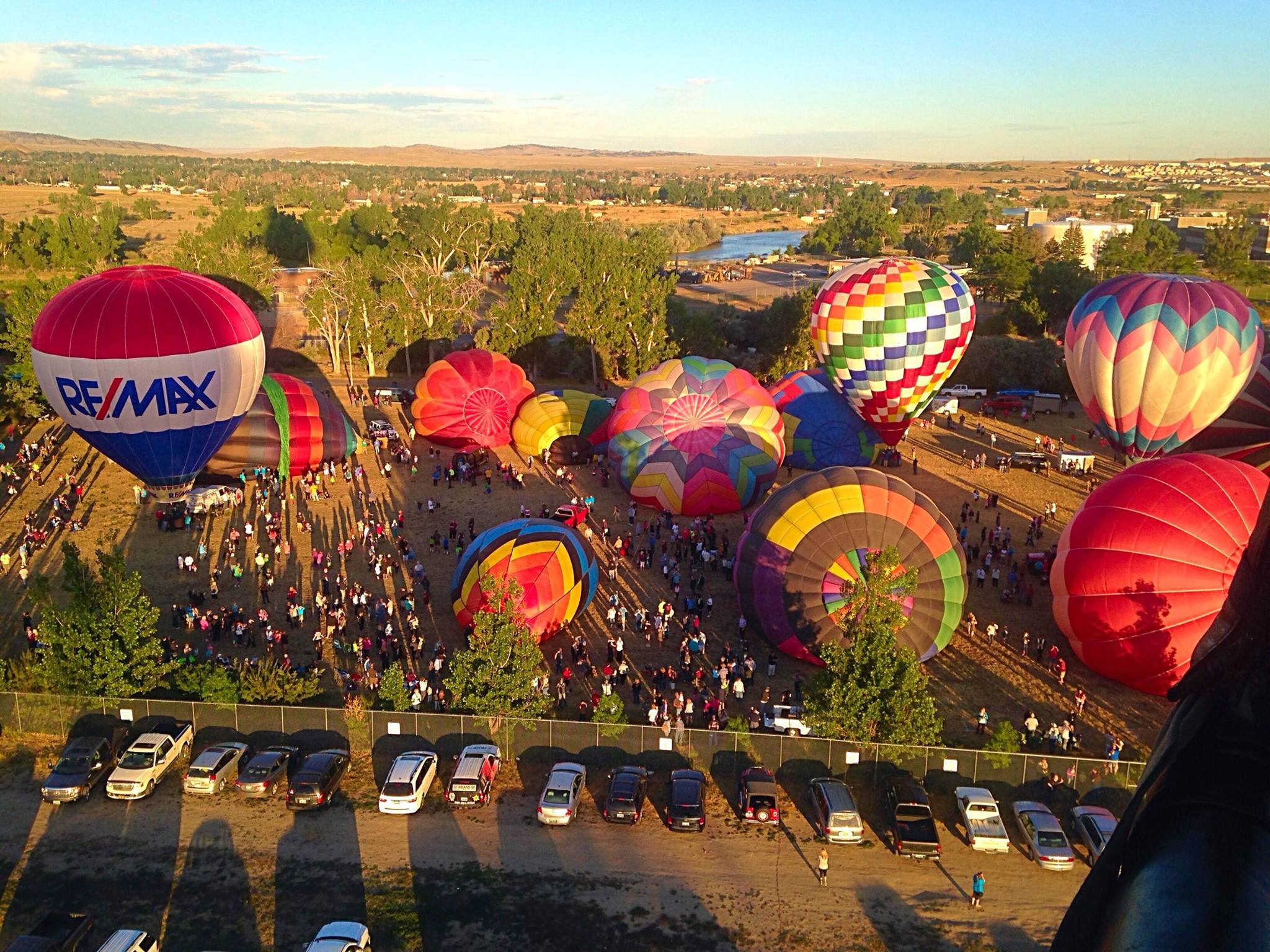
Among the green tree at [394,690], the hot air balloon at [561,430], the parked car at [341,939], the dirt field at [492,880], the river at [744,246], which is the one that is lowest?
the dirt field at [492,880]

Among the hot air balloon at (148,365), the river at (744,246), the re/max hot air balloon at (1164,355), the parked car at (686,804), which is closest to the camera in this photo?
the parked car at (686,804)

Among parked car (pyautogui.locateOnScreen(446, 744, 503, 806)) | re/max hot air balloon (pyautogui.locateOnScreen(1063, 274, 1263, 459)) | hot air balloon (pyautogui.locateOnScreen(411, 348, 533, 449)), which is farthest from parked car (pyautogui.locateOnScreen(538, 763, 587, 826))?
hot air balloon (pyautogui.locateOnScreen(411, 348, 533, 449))

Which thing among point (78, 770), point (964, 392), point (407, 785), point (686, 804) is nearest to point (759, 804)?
point (686, 804)

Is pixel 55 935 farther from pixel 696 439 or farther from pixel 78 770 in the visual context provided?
pixel 696 439

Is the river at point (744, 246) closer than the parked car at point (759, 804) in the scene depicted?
No

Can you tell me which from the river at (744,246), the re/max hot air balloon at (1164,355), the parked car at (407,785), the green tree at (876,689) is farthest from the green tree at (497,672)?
the river at (744,246)

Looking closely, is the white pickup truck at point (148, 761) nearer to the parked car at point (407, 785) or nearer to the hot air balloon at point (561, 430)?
the parked car at point (407, 785)
